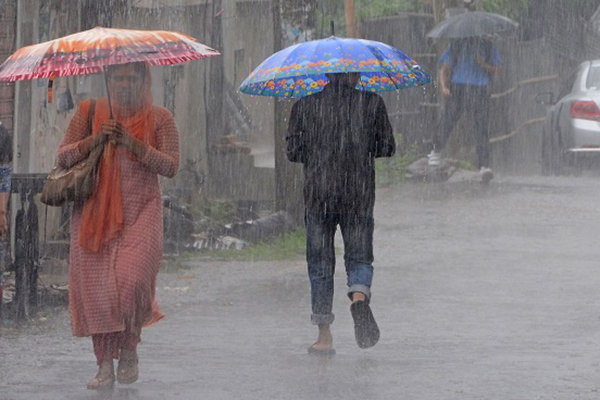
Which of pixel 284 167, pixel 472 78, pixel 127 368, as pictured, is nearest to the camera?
pixel 127 368

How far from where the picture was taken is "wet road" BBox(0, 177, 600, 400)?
6.89 m

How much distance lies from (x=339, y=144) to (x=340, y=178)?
0.20 metres

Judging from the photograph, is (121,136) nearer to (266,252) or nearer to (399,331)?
(399,331)

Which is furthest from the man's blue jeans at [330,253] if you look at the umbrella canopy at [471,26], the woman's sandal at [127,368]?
the umbrella canopy at [471,26]

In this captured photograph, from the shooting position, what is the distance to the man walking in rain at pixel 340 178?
7617 millimetres

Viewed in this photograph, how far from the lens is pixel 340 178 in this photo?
300 inches

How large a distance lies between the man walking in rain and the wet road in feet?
1.11

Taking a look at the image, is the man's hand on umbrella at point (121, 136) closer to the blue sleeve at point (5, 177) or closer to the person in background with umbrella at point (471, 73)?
the blue sleeve at point (5, 177)

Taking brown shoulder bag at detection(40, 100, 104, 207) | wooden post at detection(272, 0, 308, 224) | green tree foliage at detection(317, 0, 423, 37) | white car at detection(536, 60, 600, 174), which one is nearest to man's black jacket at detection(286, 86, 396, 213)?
brown shoulder bag at detection(40, 100, 104, 207)

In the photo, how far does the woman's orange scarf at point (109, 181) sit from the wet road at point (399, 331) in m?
0.82

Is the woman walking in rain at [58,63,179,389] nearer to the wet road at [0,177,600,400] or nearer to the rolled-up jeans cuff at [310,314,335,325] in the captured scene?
the wet road at [0,177,600,400]

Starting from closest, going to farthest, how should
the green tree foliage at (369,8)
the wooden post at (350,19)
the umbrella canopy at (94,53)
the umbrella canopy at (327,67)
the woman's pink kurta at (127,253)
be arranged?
the umbrella canopy at (94,53)
the woman's pink kurta at (127,253)
the umbrella canopy at (327,67)
the wooden post at (350,19)
the green tree foliage at (369,8)

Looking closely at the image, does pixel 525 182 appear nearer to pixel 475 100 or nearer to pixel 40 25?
pixel 475 100

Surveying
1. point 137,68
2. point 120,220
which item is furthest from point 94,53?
point 120,220
